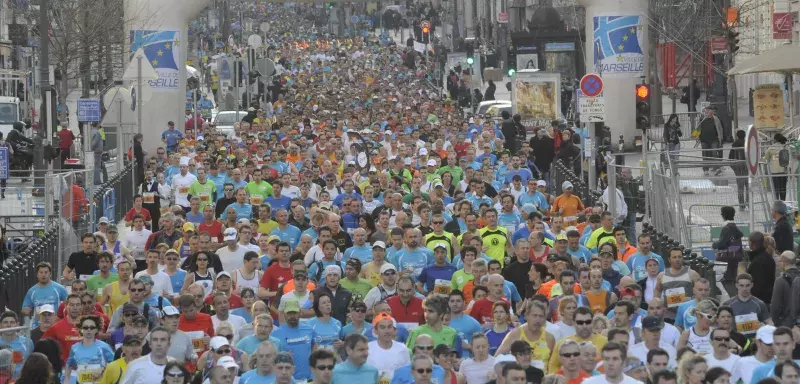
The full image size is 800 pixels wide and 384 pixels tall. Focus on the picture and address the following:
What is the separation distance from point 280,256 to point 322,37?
94.2 metres

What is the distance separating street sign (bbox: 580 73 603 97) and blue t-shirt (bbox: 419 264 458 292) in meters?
9.35

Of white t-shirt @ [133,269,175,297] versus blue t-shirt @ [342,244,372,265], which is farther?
blue t-shirt @ [342,244,372,265]

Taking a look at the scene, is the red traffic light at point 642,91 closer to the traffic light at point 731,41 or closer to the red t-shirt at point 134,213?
the traffic light at point 731,41

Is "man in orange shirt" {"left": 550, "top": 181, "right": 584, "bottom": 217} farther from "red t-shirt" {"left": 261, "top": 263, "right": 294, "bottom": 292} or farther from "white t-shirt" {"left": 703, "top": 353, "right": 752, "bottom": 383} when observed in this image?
"white t-shirt" {"left": 703, "top": 353, "right": 752, "bottom": 383}

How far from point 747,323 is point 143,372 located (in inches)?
190

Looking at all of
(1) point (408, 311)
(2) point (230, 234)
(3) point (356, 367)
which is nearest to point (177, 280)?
(2) point (230, 234)

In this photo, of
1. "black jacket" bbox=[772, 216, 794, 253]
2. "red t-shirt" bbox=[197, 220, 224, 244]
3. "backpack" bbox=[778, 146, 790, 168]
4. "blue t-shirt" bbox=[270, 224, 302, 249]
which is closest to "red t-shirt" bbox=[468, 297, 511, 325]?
"black jacket" bbox=[772, 216, 794, 253]

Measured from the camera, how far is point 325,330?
556 inches

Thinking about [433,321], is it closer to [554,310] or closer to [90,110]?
[554,310]

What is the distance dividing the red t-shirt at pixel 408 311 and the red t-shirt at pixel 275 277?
221cm

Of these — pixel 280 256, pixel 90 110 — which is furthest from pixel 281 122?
pixel 280 256

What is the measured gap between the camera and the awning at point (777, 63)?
28.4 m

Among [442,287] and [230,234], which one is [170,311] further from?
[230,234]

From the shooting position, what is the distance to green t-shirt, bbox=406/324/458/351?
1348cm
